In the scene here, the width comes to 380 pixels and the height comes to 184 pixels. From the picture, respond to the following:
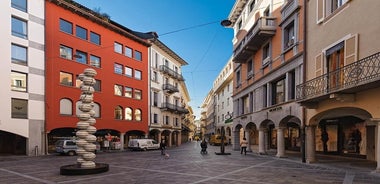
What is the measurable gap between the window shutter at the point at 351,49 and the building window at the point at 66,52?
26004 mm

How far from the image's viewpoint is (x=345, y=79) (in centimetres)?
1270

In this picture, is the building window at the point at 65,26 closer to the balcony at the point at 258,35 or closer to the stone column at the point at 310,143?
the balcony at the point at 258,35

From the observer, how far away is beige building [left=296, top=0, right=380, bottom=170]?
1187 cm

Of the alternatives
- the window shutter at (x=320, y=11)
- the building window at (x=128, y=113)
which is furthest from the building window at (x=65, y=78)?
the window shutter at (x=320, y=11)

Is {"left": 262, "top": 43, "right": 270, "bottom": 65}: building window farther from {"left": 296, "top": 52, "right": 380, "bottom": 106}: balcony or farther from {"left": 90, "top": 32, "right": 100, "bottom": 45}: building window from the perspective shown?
{"left": 90, "top": 32, "right": 100, "bottom": 45}: building window

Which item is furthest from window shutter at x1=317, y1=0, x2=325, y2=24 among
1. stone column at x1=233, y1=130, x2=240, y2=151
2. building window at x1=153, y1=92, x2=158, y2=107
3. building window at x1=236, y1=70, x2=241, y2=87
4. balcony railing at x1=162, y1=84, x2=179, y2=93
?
balcony railing at x1=162, y1=84, x2=179, y2=93

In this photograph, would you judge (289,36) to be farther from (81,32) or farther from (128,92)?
(128,92)

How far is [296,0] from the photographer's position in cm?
1911

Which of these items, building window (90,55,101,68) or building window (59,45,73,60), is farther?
building window (90,55,101,68)

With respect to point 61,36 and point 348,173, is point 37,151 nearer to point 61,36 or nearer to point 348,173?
point 61,36

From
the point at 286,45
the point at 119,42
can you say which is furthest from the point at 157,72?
the point at 286,45

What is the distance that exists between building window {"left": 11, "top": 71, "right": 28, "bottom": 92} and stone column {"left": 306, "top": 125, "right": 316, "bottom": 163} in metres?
23.5

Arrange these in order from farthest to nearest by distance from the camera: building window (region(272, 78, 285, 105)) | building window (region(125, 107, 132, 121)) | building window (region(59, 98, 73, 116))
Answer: building window (region(125, 107, 132, 121))
building window (region(59, 98, 73, 116))
building window (region(272, 78, 285, 105))

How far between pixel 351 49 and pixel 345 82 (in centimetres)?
178
